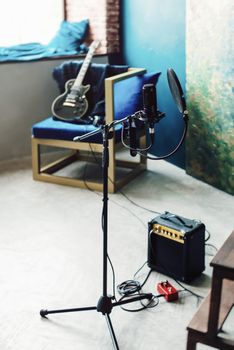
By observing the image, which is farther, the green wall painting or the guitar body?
the guitar body

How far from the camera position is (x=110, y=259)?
9.40 feet

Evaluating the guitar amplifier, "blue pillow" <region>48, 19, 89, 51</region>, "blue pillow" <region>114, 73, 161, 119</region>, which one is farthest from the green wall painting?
"blue pillow" <region>48, 19, 89, 51</region>

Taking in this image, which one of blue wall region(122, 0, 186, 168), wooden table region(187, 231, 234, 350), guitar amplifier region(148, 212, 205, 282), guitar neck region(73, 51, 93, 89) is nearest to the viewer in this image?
wooden table region(187, 231, 234, 350)

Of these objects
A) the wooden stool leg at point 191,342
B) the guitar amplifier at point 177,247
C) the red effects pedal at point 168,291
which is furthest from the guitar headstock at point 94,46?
the wooden stool leg at point 191,342

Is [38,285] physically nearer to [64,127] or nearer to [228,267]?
[228,267]

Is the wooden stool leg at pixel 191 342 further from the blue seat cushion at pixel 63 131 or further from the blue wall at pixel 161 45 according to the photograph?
the blue wall at pixel 161 45

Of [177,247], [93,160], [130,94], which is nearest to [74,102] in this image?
[130,94]

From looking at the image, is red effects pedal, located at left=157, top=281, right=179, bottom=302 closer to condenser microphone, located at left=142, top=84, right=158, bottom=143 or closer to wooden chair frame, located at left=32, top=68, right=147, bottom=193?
condenser microphone, located at left=142, top=84, right=158, bottom=143

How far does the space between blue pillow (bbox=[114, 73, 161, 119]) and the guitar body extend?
0.26 meters

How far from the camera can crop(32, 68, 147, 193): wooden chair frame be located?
360 centimetres

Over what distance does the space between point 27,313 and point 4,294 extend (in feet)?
0.68

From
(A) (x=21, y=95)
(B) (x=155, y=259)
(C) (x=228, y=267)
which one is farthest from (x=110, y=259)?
(A) (x=21, y=95)

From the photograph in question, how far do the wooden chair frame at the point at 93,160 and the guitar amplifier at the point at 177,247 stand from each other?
3.10 ft

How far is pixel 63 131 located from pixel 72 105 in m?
0.32
